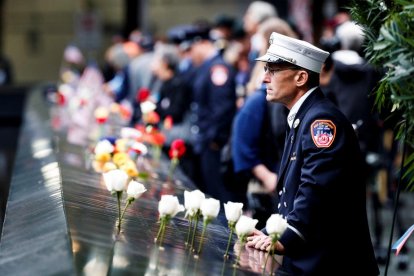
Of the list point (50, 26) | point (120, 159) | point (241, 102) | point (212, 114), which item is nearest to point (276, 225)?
point (120, 159)

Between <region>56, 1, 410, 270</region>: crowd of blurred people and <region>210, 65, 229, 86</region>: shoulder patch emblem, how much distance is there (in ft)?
0.03

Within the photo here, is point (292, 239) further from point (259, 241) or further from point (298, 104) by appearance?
point (298, 104)

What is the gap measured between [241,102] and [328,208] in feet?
21.1

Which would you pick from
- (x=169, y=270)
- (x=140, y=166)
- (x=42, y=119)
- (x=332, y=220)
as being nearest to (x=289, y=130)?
(x=332, y=220)

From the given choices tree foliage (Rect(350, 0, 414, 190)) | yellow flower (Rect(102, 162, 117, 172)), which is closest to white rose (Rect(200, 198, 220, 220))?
tree foliage (Rect(350, 0, 414, 190))

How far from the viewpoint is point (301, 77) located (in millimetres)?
6199

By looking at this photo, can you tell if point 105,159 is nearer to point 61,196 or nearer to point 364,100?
point 61,196

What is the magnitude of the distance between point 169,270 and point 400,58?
54.1 inches

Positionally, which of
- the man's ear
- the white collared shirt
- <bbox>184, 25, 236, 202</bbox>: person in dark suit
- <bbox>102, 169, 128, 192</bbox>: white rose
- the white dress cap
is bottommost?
<bbox>184, 25, 236, 202</bbox>: person in dark suit

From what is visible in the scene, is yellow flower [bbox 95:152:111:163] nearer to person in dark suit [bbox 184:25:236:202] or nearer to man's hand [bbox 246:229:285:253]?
man's hand [bbox 246:229:285:253]

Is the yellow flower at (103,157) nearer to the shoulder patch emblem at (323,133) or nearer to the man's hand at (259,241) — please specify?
the man's hand at (259,241)

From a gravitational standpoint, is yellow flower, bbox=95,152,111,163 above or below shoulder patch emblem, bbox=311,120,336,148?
below

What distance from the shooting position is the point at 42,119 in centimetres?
1620

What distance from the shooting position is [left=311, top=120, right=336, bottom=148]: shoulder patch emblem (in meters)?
5.86
